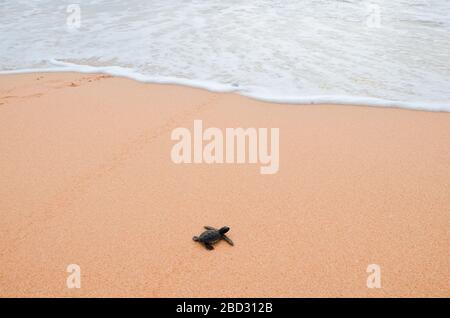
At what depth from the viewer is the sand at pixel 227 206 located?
71.8 inches

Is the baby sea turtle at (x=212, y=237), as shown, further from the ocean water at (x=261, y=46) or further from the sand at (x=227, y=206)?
the ocean water at (x=261, y=46)

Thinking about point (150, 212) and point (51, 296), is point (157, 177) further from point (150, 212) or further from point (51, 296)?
point (51, 296)

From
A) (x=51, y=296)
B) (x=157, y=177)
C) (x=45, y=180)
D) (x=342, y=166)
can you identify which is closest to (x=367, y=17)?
(x=342, y=166)

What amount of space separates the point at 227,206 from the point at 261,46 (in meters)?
3.99

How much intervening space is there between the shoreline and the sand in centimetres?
14

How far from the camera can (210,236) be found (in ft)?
6.42

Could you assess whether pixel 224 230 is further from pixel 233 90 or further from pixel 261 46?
pixel 261 46

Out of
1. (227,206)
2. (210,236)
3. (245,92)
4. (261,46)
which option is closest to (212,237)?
(210,236)

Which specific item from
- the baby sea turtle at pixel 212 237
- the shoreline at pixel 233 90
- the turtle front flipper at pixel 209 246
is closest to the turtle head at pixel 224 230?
the baby sea turtle at pixel 212 237

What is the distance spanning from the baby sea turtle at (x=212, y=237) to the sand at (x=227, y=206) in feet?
0.14

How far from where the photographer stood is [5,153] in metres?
2.96

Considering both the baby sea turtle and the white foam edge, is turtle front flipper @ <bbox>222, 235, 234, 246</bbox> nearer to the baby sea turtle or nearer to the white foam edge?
the baby sea turtle

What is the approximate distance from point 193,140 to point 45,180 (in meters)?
1.24

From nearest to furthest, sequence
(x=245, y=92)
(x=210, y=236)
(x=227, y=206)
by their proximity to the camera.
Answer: (x=210, y=236), (x=227, y=206), (x=245, y=92)
